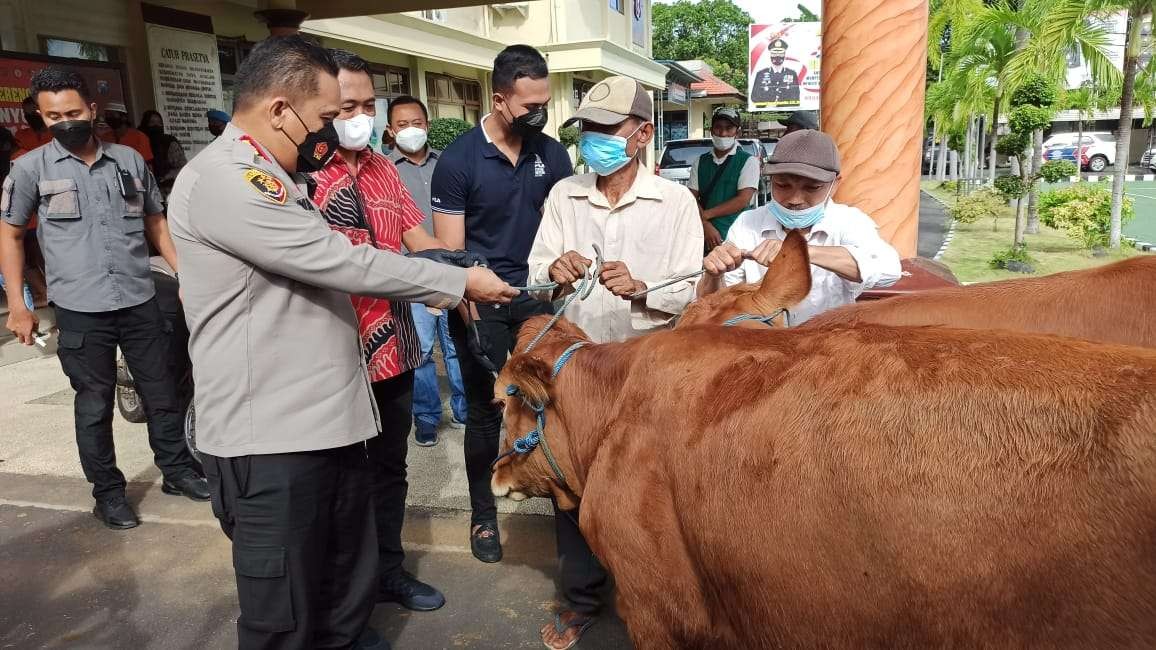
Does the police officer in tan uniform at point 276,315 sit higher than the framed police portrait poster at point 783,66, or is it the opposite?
the framed police portrait poster at point 783,66

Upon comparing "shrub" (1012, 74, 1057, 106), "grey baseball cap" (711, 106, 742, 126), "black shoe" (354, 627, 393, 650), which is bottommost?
"black shoe" (354, 627, 393, 650)

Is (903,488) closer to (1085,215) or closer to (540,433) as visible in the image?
(540,433)

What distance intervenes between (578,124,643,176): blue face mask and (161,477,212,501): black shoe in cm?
322

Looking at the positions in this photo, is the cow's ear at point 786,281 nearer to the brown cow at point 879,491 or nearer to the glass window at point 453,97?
the brown cow at point 879,491

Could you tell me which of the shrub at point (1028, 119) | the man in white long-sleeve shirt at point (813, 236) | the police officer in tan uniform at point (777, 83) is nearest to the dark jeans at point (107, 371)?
the man in white long-sleeve shirt at point (813, 236)

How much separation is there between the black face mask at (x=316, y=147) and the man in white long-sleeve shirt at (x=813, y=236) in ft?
4.04

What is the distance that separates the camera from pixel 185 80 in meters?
10.9

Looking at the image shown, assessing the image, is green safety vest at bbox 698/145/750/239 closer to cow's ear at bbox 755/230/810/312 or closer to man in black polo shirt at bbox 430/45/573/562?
man in black polo shirt at bbox 430/45/573/562

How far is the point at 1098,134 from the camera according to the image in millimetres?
37875

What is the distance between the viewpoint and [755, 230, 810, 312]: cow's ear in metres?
2.31

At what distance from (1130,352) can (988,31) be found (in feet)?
57.3

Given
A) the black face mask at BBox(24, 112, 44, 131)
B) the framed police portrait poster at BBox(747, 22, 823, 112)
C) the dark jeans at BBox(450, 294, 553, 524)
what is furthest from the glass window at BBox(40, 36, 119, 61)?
the framed police portrait poster at BBox(747, 22, 823, 112)

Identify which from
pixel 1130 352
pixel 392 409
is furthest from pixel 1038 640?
pixel 392 409

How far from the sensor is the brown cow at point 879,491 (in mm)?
1290
